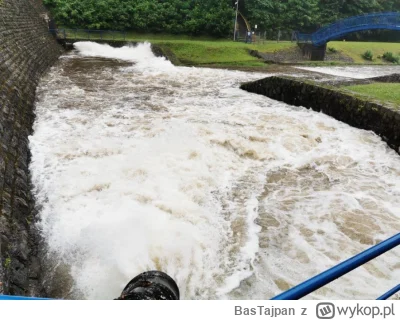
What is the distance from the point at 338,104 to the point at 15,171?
7402 millimetres

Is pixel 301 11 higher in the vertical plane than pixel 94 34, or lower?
higher

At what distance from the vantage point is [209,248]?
150 inches

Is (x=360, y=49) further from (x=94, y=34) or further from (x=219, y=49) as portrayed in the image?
(x=94, y=34)

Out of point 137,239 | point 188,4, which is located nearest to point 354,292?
point 137,239

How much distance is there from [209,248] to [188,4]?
28828mm

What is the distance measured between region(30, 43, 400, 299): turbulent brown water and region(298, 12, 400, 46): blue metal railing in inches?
708

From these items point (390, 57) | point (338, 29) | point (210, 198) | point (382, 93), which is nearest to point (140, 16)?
point (338, 29)

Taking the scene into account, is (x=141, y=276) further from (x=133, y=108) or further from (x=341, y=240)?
(x=133, y=108)

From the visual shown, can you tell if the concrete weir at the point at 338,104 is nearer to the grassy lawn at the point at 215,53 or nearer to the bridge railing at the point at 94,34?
the grassy lawn at the point at 215,53

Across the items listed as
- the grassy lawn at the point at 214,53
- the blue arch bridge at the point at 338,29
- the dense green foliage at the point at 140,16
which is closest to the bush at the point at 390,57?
the blue arch bridge at the point at 338,29

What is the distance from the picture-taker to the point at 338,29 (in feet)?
77.5

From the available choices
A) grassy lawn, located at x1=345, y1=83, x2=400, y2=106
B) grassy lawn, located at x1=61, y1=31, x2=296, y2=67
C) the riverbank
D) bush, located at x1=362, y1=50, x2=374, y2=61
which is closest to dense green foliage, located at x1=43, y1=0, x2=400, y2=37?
the riverbank

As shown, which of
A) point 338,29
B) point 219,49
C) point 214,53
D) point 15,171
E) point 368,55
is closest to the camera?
point 15,171

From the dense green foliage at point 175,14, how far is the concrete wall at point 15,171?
16593 mm
